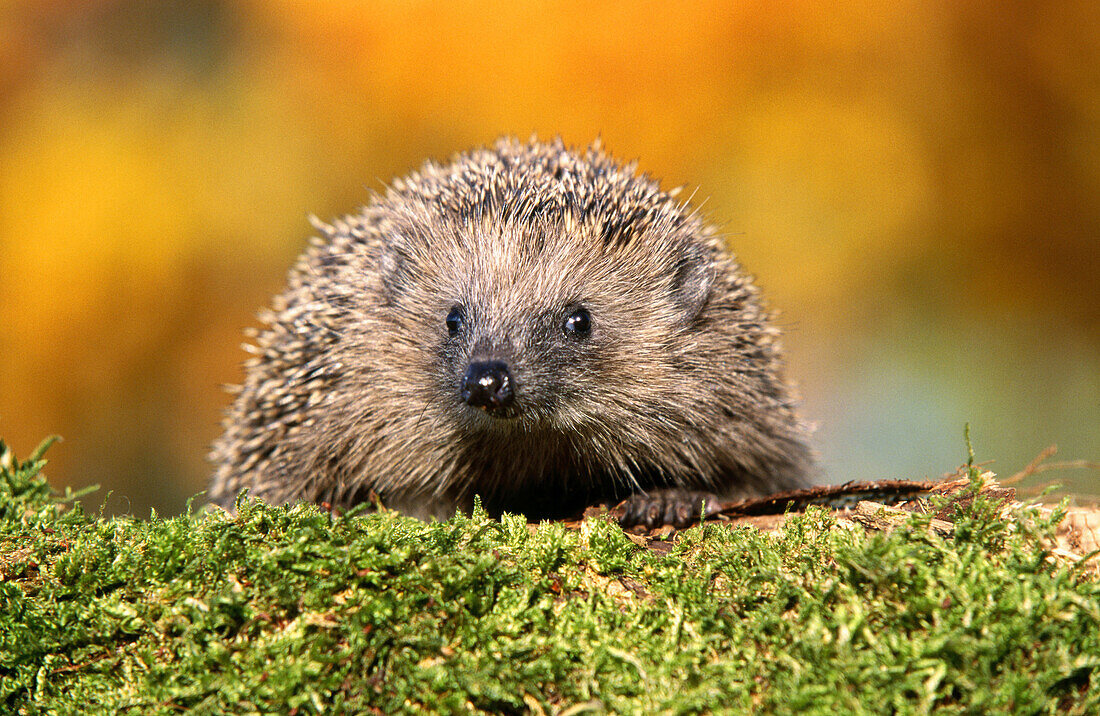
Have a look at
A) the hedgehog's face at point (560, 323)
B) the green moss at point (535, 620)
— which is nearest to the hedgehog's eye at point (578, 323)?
the hedgehog's face at point (560, 323)

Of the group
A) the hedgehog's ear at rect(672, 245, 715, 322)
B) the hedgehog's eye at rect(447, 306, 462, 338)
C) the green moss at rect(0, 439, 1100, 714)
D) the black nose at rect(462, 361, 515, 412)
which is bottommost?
the green moss at rect(0, 439, 1100, 714)

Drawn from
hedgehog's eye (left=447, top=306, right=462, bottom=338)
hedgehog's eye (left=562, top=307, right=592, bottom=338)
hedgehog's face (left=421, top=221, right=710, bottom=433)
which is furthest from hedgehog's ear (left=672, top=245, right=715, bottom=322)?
hedgehog's eye (left=447, top=306, right=462, bottom=338)

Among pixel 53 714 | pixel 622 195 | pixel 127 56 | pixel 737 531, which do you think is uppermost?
pixel 127 56

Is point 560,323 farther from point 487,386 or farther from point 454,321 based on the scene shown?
point 487,386

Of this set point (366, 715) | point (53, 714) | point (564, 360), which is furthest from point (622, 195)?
point (53, 714)

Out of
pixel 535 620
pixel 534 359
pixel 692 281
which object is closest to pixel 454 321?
pixel 534 359

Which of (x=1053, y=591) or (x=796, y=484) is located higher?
(x=796, y=484)

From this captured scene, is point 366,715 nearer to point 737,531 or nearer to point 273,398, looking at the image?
point 737,531

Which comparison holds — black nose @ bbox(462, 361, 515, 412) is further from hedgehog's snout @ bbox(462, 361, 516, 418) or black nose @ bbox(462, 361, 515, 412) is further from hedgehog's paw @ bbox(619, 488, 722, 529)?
hedgehog's paw @ bbox(619, 488, 722, 529)
